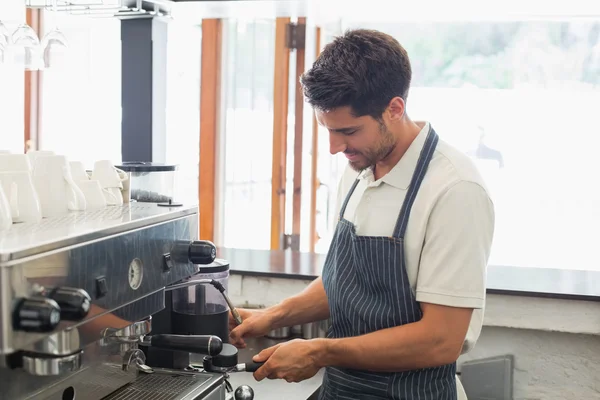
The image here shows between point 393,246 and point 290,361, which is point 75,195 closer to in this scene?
point 290,361

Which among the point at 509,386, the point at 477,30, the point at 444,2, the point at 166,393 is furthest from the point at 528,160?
the point at 166,393

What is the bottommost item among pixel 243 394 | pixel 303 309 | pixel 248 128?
pixel 243 394

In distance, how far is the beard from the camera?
155 cm

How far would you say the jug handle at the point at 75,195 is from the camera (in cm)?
129

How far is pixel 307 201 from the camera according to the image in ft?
14.6

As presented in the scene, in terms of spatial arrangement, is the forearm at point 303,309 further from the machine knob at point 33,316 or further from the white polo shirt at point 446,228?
the machine knob at point 33,316

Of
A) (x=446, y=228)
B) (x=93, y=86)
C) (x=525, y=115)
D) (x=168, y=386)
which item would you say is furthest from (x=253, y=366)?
(x=93, y=86)

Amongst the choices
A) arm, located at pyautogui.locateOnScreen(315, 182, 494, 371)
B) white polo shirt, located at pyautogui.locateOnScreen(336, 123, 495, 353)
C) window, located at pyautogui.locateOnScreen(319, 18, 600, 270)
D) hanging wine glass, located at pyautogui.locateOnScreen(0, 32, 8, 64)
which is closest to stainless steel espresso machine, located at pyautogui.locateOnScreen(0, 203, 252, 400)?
arm, located at pyautogui.locateOnScreen(315, 182, 494, 371)

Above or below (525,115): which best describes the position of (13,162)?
below

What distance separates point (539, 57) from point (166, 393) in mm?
3832

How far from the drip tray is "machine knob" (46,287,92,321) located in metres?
0.42

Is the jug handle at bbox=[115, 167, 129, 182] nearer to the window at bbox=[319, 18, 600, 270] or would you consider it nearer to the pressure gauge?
the pressure gauge

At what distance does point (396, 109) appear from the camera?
1.54 m

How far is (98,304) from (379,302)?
698 mm
